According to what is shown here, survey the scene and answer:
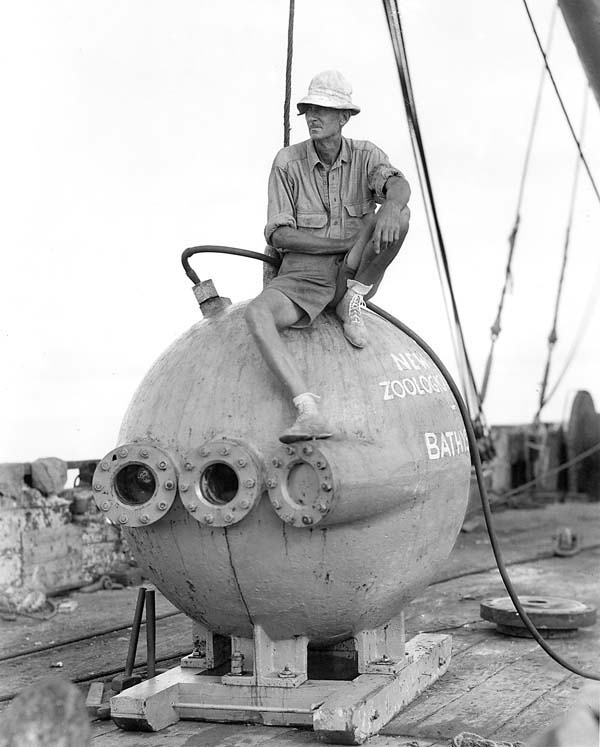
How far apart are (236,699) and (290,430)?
3.79 ft

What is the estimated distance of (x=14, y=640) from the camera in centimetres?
613

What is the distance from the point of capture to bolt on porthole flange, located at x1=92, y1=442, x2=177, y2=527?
4.34 meters

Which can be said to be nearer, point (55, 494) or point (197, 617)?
point (197, 617)

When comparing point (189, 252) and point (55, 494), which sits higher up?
point (189, 252)

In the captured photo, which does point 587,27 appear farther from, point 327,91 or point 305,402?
point 305,402

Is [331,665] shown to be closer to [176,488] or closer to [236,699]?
[236,699]

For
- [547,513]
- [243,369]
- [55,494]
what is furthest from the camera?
[547,513]

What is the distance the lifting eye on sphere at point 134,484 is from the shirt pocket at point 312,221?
121cm

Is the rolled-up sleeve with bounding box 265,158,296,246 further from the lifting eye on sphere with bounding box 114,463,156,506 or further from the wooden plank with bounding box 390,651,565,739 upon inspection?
the wooden plank with bounding box 390,651,565,739

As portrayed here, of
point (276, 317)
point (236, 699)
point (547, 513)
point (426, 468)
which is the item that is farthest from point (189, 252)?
point (547, 513)

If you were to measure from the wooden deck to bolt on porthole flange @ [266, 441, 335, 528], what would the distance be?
874mm

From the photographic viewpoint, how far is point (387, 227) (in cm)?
447

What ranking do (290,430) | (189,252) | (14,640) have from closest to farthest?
(290,430), (189,252), (14,640)

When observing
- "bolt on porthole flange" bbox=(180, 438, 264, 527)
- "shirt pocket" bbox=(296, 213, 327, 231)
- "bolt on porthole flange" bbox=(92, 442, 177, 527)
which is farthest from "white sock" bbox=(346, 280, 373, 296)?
"bolt on porthole flange" bbox=(92, 442, 177, 527)
